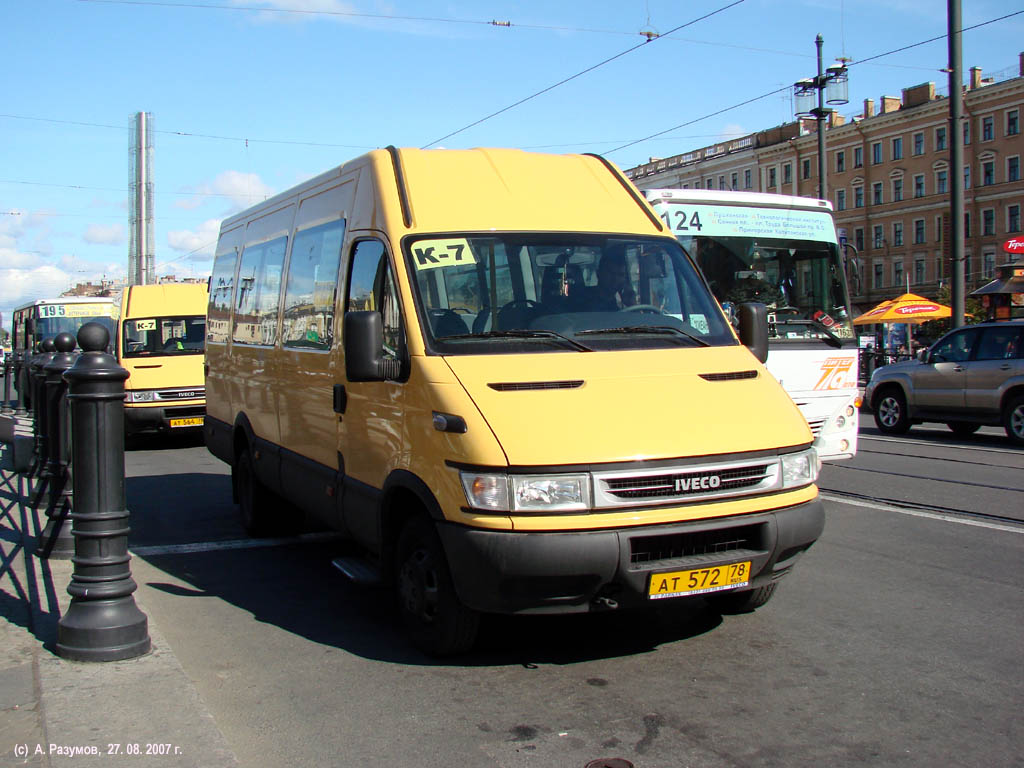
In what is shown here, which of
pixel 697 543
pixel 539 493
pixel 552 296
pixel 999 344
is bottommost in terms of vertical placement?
pixel 697 543

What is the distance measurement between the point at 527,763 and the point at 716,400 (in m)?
1.99

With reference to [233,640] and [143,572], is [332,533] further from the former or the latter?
[233,640]

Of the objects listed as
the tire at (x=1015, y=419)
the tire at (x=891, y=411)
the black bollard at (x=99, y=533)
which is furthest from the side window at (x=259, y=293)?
the tire at (x=891, y=411)

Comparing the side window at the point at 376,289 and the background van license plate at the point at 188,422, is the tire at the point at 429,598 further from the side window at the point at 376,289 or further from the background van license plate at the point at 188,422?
the background van license plate at the point at 188,422

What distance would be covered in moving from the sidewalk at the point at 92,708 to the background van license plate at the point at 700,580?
74.5 inches

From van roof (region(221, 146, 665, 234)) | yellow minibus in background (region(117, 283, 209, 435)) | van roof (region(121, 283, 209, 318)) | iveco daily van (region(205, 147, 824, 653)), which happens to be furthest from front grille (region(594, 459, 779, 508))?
van roof (region(121, 283, 209, 318))

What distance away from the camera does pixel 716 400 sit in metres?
4.99

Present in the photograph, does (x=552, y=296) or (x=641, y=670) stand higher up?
(x=552, y=296)

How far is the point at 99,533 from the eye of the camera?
16.6ft

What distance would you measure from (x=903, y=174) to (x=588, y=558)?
252 ft

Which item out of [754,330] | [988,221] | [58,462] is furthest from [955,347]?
[988,221]

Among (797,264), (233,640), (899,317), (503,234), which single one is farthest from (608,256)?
(899,317)

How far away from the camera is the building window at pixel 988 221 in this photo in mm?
68250

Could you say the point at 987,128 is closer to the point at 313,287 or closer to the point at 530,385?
the point at 313,287
